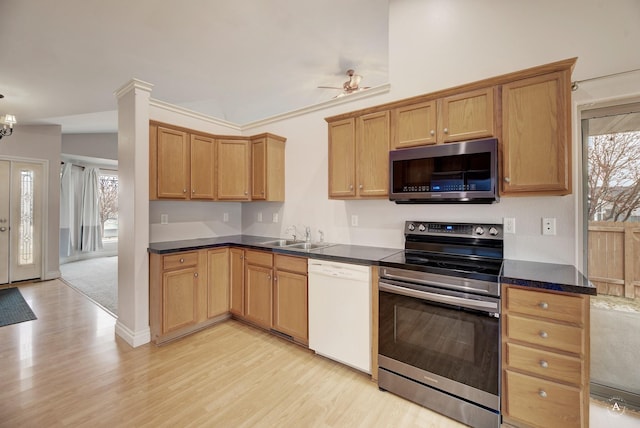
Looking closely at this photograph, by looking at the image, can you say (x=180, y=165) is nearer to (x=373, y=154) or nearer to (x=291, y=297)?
(x=291, y=297)

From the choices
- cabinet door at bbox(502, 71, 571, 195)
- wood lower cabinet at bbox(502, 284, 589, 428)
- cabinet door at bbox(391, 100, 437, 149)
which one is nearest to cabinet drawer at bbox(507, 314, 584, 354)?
wood lower cabinet at bbox(502, 284, 589, 428)

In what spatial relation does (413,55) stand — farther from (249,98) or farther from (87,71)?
(87,71)

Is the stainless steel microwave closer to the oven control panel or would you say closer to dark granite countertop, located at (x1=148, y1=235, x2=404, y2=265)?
the oven control panel

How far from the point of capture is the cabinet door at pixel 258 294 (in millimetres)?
2818

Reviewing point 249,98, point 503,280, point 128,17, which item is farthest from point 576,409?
point 249,98

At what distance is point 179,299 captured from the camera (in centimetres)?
277

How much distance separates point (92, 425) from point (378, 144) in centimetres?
283

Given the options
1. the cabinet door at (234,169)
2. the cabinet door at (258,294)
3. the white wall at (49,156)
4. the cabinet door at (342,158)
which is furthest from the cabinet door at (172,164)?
the white wall at (49,156)

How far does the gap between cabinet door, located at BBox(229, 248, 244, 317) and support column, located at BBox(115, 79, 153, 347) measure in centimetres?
82

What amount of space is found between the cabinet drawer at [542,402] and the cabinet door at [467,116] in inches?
61.7

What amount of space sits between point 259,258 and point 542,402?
93.3 inches

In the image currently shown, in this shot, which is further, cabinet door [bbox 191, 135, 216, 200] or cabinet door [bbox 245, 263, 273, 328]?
cabinet door [bbox 191, 135, 216, 200]

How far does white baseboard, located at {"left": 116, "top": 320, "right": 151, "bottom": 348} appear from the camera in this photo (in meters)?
2.68

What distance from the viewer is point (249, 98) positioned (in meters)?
4.46
